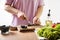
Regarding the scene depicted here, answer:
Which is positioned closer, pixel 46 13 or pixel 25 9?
pixel 25 9

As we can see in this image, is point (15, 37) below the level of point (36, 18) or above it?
below

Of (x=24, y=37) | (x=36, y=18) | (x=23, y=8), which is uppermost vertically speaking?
(x=23, y=8)

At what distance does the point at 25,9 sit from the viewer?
5.42 ft

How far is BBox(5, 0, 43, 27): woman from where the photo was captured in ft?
5.29

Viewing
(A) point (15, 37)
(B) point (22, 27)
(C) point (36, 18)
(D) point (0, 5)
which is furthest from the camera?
(D) point (0, 5)

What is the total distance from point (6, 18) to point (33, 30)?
4.46 feet

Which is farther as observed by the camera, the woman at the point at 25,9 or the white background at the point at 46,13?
the white background at the point at 46,13

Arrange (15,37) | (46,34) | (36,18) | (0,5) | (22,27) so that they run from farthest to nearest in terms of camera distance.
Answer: (0,5), (36,18), (22,27), (15,37), (46,34)

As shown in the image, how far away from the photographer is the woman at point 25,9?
1612 mm

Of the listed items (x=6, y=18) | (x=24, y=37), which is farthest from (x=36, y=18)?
(x=6, y=18)

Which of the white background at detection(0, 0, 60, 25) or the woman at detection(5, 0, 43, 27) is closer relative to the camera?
the woman at detection(5, 0, 43, 27)

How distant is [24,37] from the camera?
1.21 metres

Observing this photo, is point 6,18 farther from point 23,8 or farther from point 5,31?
point 5,31

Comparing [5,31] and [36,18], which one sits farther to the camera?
[36,18]
